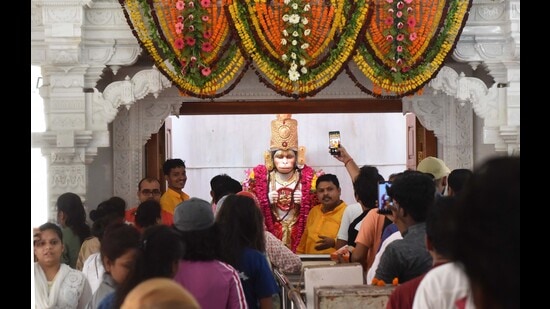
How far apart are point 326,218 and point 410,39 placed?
5.86 feet

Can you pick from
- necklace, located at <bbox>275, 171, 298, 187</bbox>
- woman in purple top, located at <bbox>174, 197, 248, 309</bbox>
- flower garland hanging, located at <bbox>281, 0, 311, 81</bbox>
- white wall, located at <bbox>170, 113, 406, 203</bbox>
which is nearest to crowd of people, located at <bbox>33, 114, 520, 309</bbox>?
woman in purple top, located at <bbox>174, 197, 248, 309</bbox>

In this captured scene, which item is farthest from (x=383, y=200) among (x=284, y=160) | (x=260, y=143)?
(x=260, y=143)

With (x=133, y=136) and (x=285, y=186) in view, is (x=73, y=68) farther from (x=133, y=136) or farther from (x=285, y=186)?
(x=285, y=186)

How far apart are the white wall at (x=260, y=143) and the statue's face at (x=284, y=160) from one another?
3.79 metres

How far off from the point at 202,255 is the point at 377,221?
1.73 m

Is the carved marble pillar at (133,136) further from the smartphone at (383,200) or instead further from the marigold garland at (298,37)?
the smartphone at (383,200)

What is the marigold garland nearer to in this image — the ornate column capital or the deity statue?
the ornate column capital

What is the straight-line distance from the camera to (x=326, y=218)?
8.55 meters

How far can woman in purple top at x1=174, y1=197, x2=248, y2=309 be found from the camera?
3.93 meters

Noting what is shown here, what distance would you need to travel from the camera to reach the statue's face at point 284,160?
11344mm

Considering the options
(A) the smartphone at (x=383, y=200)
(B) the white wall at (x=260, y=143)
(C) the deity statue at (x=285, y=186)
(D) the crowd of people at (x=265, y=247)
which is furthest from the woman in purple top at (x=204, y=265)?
(B) the white wall at (x=260, y=143)

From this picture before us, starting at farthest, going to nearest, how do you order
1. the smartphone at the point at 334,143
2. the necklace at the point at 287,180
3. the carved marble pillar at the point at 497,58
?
1. the necklace at the point at 287,180
2. the smartphone at the point at 334,143
3. the carved marble pillar at the point at 497,58

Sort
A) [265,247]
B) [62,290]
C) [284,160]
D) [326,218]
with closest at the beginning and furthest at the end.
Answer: [62,290]
[265,247]
[326,218]
[284,160]

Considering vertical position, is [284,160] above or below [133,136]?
below
